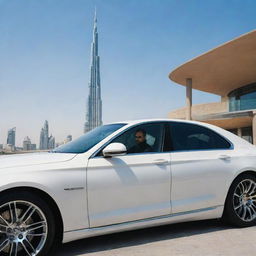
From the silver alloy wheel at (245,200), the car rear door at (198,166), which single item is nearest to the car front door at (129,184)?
the car rear door at (198,166)

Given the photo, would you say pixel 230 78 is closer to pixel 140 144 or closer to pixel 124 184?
pixel 140 144

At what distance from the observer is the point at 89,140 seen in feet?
13.8

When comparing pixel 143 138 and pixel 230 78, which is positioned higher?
pixel 230 78

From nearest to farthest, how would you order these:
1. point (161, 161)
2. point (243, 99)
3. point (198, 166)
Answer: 1. point (161, 161)
2. point (198, 166)
3. point (243, 99)

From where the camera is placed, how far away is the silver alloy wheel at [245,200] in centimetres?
471

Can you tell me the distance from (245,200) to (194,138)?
1218 millimetres

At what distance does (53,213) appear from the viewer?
3404 millimetres

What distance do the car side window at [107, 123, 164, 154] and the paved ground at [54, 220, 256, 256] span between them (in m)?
1.13

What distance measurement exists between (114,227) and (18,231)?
1.06 metres

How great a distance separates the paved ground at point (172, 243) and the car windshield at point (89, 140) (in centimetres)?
115

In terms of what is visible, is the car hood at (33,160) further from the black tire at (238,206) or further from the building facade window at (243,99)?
the building facade window at (243,99)

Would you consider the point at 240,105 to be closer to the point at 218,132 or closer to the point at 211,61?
the point at 211,61

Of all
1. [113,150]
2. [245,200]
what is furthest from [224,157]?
[113,150]

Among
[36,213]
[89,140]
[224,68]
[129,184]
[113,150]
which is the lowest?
[36,213]
